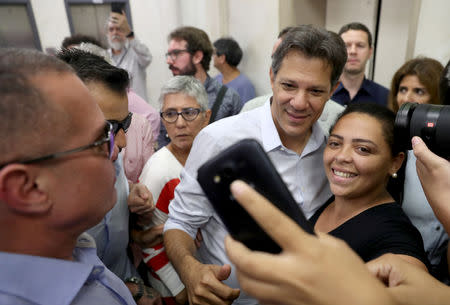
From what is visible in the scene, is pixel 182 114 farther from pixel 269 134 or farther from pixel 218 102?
pixel 218 102

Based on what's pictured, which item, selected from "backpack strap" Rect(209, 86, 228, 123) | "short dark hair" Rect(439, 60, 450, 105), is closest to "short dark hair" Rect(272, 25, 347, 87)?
"short dark hair" Rect(439, 60, 450, 105)

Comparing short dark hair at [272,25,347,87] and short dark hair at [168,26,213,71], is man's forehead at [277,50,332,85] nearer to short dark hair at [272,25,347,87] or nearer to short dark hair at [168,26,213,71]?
short dark hair at [272,25,347,87]

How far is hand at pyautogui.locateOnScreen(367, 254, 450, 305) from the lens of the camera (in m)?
0.54

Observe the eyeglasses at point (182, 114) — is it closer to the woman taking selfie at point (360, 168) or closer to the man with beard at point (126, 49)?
the woman taking selfie at point (360, 168)

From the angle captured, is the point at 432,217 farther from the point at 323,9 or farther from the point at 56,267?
the point at 323,9

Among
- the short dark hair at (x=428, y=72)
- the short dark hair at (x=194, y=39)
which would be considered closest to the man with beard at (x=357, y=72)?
the short dark hair at (x=428, y=72)

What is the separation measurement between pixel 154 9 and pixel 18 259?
15.0 ft

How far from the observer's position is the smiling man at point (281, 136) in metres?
1.22

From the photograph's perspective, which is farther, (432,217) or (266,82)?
(266,82)

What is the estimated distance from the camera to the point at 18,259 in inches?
22.5

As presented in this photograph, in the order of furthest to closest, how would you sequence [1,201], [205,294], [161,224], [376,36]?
[376,36], [161,224], [205,294], [1,201]

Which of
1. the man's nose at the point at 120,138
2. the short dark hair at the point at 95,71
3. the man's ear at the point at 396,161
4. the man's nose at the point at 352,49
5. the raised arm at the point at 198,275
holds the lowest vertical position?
the raised arm at the point at 198,275

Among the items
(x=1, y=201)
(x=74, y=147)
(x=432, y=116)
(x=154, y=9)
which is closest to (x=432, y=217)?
(x=432, y=116)

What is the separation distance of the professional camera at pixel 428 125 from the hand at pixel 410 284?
54cm
